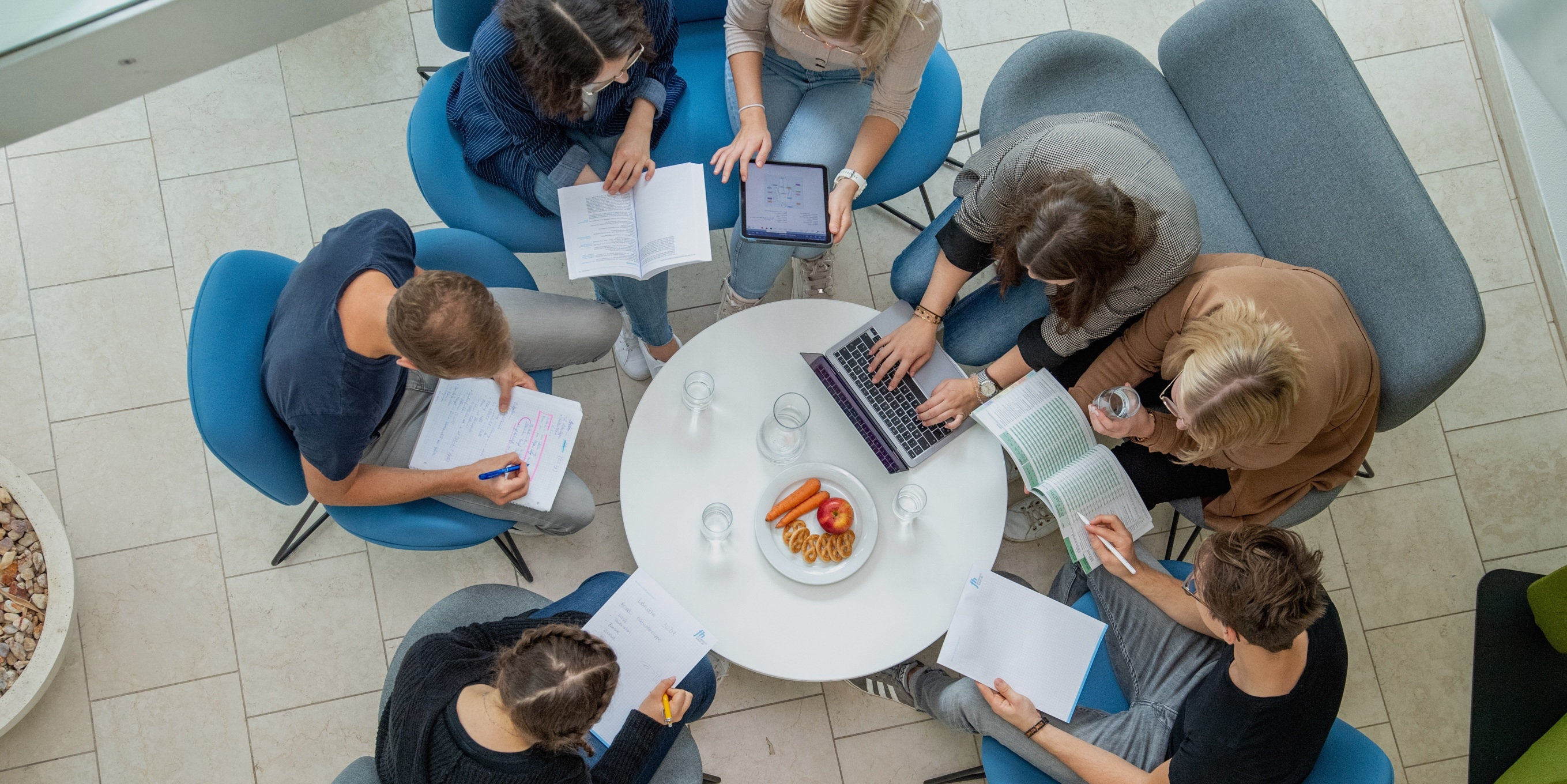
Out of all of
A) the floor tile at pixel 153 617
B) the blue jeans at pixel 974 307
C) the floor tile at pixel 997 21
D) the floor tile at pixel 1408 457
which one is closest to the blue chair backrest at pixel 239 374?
the floor tile at pixel 153 617

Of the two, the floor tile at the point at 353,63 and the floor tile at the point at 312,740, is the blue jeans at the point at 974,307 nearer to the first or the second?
the floor tile at the point at 353,63

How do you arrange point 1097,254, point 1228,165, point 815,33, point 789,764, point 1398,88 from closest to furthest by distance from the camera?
point 1097,254 < point 815,33 < point 1228,165 < point 789,764 < point 1398,88

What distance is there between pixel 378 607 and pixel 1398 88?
12.6 feet

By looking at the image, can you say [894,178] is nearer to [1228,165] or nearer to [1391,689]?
[1228,165]

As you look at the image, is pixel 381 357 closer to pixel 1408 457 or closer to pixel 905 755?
pixel 905 755

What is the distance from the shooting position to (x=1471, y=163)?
310cm

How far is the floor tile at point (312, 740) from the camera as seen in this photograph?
2.56m

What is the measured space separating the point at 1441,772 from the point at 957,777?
151 cm

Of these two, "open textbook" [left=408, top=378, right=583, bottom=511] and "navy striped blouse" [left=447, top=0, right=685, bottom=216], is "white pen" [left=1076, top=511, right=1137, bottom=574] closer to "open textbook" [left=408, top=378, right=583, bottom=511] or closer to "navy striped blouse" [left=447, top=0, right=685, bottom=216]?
"open textbook" [left=408, top=378, right=583, bottom=511]

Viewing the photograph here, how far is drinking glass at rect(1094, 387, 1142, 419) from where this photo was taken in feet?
7.14

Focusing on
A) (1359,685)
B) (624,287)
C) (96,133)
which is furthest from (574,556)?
(1359,685)

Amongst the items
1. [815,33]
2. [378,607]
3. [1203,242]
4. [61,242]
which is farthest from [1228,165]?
[61,242]

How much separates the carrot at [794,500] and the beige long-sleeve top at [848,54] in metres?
1.00

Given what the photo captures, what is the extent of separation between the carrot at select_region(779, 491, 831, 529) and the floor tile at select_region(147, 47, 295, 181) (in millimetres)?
2093
